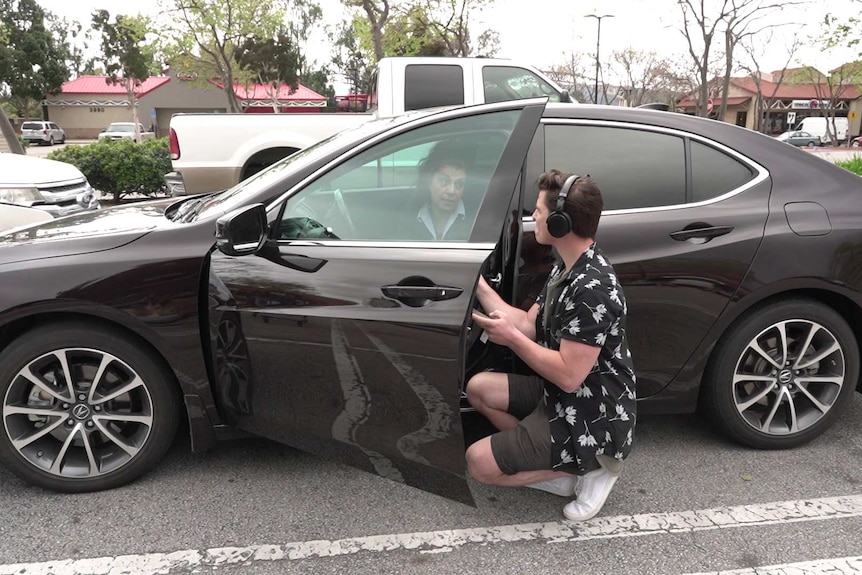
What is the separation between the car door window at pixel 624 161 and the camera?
2.76 metres

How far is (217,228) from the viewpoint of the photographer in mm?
2312

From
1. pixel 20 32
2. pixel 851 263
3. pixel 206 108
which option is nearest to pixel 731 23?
pixel 851 263

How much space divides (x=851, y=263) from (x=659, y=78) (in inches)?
1857

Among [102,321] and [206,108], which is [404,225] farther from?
[206,108]

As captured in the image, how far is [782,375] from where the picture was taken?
2904 millimetres

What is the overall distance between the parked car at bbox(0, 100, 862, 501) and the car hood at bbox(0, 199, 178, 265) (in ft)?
0.05

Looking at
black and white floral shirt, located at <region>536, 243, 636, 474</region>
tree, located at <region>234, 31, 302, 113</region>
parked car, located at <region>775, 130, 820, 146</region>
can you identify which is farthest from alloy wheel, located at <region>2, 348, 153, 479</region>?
parked car, located at <region>775, 130, 820, 146</region>

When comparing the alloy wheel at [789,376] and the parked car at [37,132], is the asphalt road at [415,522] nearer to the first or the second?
the alloy wheel at [789,376]

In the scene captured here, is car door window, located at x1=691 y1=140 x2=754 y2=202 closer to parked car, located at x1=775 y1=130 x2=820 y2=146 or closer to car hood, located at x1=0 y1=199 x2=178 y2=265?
car hood, located at x1=0 y1=199 x2=178 y2=265

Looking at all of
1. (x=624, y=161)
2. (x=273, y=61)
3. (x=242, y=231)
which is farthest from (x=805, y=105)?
(x=242, y=231)

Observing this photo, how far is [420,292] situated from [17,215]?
517 cm

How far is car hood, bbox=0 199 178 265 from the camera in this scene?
2475mm

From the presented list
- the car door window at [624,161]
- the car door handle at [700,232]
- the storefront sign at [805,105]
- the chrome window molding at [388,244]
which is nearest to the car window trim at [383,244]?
the chrome window molding at [388,244]

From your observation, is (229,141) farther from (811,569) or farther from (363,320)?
(811,569)
